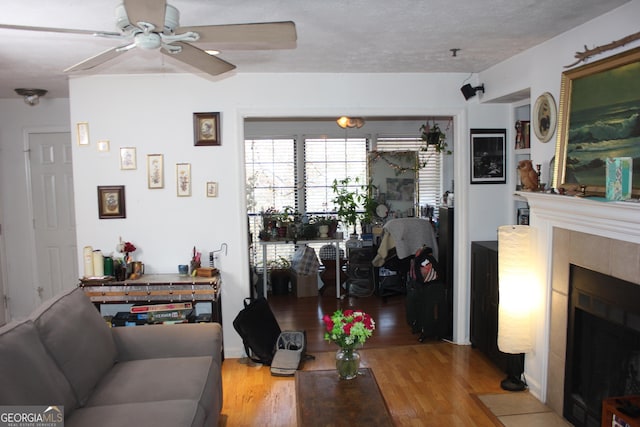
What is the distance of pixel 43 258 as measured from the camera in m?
5.51

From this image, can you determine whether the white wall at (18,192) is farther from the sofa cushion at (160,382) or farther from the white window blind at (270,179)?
the sofa cushion at (160,382)

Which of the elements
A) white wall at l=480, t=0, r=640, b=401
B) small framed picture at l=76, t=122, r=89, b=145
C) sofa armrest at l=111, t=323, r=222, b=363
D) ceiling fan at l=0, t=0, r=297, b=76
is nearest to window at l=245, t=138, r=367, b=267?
small framed picture at l=76, t=122, r=89, b=145

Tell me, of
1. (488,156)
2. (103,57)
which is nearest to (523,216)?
(488,156)

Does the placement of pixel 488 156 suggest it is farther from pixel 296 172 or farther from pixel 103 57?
pixel 103 57

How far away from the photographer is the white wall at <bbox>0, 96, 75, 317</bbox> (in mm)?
5387

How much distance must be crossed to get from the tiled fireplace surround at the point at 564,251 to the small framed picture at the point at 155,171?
9.86ft

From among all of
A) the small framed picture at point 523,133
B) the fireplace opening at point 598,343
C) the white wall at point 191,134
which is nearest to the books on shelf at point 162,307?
the white wall at point 191,134

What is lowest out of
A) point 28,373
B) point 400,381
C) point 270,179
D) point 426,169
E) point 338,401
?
point 400,381

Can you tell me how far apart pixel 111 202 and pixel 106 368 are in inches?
73.0

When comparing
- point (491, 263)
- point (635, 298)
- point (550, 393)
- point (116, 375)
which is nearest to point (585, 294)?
point (635, 298)

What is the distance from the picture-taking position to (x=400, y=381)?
3965 mm

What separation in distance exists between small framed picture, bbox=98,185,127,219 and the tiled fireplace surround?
131 inches

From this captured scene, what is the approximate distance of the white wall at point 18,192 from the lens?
5.39 meters

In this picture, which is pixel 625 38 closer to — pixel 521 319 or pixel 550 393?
pixel 521 319
